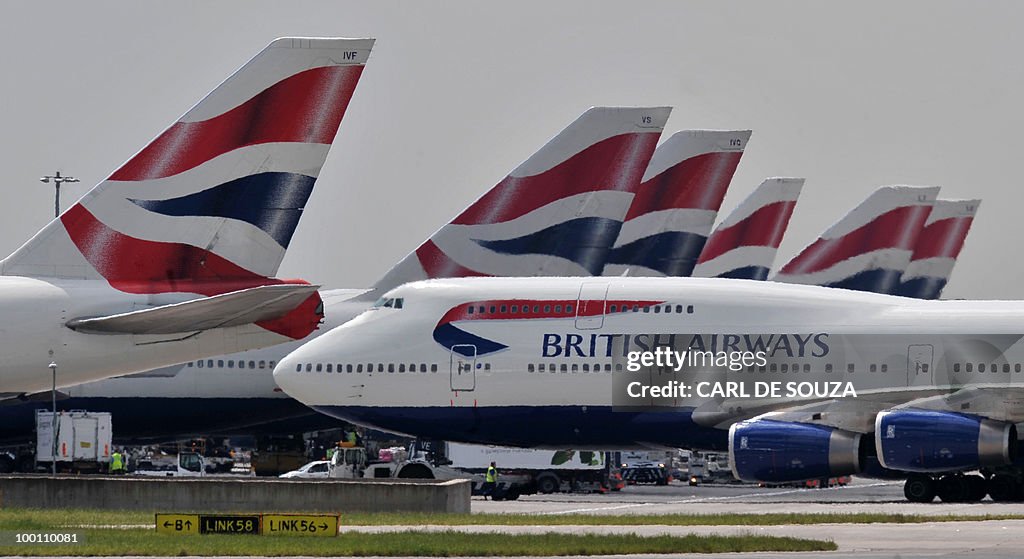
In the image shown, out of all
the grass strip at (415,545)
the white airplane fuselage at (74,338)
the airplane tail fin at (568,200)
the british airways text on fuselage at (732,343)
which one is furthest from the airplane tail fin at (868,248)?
the white airplane fuselage at (74,338)

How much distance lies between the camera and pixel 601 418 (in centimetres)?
4575

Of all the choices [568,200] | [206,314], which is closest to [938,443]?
[568,200]

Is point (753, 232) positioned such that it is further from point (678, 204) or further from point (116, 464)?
point (116, 464)

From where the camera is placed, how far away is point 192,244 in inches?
1010

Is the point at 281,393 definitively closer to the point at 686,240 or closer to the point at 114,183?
the point at 686,240

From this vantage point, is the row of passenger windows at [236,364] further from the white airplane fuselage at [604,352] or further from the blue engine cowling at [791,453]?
the blue engine cowling at [791,453]

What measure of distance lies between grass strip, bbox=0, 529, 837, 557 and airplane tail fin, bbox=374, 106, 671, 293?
2486 centimetres

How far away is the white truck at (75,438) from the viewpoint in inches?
2156

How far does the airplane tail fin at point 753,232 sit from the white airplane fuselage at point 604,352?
77.8 ft

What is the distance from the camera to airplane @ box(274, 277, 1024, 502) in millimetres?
42750

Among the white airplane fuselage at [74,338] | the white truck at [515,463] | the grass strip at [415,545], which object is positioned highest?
the white airplane fuselage at [74,338]

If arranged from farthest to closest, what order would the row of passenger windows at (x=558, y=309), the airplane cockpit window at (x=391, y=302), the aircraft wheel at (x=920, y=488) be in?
the airplane cockpit window at (x=391, y=302), the row of passenger windows at (x=558, y=309), the aircraft wheel at (x=920, y=488)

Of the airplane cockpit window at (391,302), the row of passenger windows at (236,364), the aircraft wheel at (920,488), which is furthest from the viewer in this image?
the row of passenger windows at (236,364)

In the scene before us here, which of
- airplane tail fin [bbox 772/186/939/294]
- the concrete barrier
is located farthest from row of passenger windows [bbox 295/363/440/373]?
airplane tail fin [bbox 772/186/939/294]
